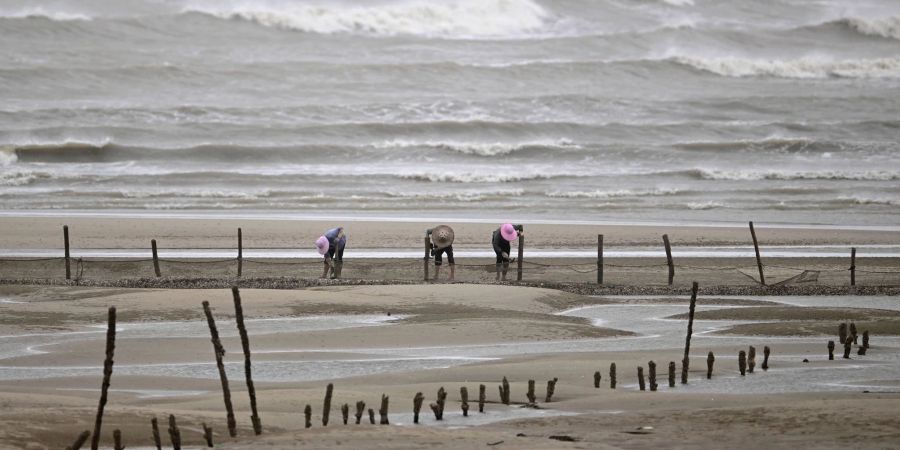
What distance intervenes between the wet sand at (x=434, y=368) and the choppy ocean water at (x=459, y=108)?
1209 cm

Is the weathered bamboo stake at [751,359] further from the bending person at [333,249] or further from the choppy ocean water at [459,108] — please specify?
the choppy ocean water at [459,108]

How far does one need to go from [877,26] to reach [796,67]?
350 inches

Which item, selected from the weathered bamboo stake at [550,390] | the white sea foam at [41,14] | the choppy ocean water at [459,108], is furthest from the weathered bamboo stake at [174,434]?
the white sea foam at [41,14]

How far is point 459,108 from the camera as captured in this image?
151 feet

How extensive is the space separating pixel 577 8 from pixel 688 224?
35.7 m

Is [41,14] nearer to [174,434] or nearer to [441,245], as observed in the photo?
[441,245]

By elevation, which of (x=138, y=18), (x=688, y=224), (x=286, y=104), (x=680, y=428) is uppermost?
(x=138, y=18)

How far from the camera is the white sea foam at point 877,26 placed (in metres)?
61.6

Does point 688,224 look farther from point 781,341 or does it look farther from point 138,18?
point 138,18

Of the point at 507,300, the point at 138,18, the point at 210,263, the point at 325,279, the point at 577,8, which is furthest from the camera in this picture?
the point at 577,8

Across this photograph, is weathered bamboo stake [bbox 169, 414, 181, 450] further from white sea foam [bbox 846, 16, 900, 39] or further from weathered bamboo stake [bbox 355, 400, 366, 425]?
white sea foam [bbox 846, 16, 900, 39]

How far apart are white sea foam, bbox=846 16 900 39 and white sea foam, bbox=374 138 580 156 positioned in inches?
1067

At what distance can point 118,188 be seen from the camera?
33406 millimetres

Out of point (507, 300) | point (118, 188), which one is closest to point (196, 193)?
point (118, 188)
